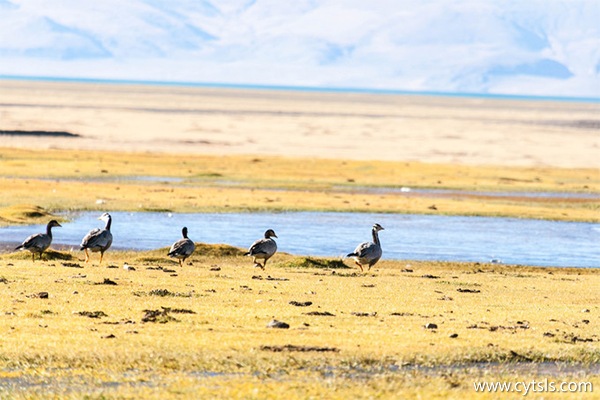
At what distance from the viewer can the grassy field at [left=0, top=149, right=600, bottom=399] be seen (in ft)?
46.4

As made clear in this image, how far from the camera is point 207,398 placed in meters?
13.2

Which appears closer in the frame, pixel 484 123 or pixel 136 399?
pixel 136 399

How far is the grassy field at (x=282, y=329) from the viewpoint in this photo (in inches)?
556

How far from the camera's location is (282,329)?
1723 centimetres

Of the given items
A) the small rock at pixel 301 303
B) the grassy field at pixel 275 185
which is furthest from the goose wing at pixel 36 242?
the grassy field at pixel 275 185

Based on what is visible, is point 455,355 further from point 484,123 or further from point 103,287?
point 484,123

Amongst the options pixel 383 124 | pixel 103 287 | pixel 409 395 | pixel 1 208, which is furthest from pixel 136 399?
pixel 383 124

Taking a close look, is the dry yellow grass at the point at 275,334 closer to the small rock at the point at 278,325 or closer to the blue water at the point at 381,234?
the small rock at the point at 278,325

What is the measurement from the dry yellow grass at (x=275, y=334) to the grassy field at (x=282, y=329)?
1.4 inches

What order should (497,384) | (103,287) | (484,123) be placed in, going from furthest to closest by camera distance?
(484,123) < (103,287) < (497,384)

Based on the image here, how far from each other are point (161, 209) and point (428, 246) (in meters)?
11.1

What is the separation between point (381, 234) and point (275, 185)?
57.7 ft

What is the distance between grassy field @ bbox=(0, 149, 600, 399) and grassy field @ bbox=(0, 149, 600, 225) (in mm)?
8688

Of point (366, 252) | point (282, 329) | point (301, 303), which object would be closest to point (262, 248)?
point (366, 252)
